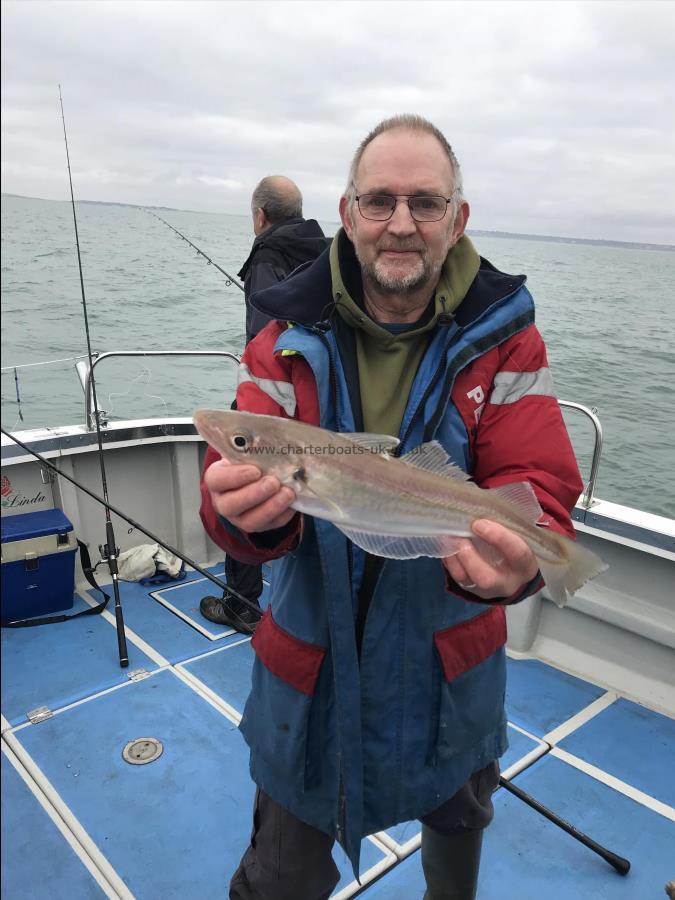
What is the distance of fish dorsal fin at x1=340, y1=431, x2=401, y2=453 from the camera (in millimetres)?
1983

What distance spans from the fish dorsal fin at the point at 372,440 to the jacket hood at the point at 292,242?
314 centimetres

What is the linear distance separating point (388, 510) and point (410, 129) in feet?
4.18

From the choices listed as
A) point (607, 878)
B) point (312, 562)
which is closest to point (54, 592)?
point (312, 562)

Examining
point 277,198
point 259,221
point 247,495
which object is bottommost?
point 247,495

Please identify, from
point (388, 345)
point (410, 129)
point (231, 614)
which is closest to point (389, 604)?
point (388, 345)

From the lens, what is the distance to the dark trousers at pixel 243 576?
5219 millimetres

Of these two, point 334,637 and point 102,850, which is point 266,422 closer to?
point 334,637

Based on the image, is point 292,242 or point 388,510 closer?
point 388,510

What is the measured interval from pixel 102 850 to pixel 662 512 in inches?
425

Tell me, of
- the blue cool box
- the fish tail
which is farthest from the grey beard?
the blue cool box

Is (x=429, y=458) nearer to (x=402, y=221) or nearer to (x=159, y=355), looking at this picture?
(x=402, y=221)

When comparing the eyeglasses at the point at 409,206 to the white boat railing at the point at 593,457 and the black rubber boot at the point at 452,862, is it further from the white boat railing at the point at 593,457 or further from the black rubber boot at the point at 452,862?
the white boat railing at the point at 593,457

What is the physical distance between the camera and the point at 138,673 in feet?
15.4

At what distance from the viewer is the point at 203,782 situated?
12.2 feet
